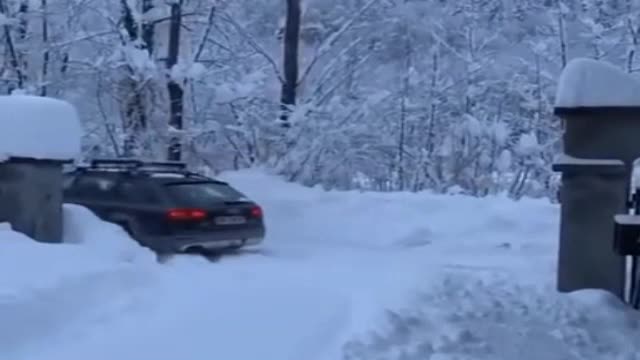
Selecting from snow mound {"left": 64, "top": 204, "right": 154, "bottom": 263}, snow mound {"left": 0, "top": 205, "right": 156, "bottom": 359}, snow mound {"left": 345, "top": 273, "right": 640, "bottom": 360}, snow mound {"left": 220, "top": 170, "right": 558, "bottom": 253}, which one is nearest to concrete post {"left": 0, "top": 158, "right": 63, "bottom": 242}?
snow mound {"left": 64, "top": 204, "right": 154, "bottom": 263}

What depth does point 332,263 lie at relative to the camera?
48.2 feet

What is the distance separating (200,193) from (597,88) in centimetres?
626

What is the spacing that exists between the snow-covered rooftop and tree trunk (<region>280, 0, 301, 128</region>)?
49.1 feet

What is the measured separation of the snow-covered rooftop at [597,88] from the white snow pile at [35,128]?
6.04 metres

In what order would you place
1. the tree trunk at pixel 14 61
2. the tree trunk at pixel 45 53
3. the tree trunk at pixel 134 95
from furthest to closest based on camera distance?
the tree trunk at pixel 14 61 < the tree trunk at pixel 134 95 < the tree trunk at pixel 45 53

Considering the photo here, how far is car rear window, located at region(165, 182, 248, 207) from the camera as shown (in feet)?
49.7

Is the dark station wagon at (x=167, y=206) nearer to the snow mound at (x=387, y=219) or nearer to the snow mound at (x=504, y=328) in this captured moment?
the snow mound at (x=387, y=219)

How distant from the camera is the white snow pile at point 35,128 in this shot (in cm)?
1301

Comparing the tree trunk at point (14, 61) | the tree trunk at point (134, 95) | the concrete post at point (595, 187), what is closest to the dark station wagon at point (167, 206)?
the concrete post at point (595, 187)

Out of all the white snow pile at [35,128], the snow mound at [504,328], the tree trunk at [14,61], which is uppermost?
the tree trunk at [14,61]

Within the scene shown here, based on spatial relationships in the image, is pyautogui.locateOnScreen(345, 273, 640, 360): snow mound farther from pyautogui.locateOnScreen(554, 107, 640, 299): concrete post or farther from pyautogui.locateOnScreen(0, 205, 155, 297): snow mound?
pyautogui.locateOnScreen(0, 205, 155, 297): snow mound

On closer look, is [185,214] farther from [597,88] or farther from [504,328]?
[504,328]

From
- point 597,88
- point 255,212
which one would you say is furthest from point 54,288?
point 255,212

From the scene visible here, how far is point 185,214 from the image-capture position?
14891 millimetres
